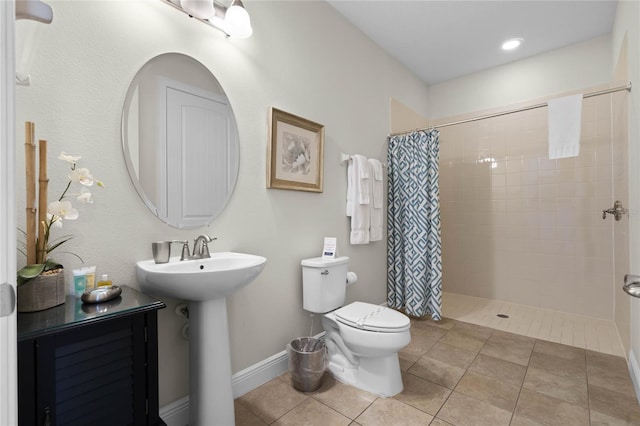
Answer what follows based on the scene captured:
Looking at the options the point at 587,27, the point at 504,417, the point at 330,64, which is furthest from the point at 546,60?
the point at 504,417

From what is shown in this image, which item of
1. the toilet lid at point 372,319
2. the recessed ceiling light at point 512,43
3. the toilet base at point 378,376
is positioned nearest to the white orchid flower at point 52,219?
the toilet lid at point 372,319

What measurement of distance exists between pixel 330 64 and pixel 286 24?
1.58 ft

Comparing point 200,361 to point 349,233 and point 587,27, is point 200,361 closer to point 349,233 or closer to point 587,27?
point 349,233

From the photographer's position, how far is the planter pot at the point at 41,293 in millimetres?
932

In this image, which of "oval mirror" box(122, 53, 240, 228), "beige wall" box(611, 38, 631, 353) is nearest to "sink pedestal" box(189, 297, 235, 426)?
"oval mirror" box(122, 53, 240, 228)

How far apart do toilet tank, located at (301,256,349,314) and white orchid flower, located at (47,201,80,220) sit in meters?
1.30

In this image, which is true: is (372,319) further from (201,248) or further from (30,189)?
(30,189)

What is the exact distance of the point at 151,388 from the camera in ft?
3.45

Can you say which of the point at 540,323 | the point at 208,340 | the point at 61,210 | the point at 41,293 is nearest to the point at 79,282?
the point at 41,293

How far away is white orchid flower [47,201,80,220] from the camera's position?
1032 millimetres

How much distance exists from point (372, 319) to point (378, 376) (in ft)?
1.05

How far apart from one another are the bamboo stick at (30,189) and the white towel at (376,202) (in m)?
2.15

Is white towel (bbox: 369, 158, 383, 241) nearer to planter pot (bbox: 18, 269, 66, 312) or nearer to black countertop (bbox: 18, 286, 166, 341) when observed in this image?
black countertop (bbox: 18, 286, 166, 341)

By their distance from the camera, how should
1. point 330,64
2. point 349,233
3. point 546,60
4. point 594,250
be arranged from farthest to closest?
point 546,60 → point 594,250 → point 349,233 → point 330,64
